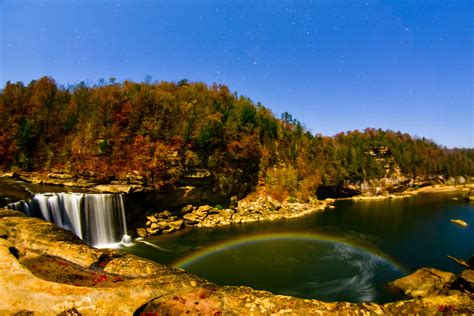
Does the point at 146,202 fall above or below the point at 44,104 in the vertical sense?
below

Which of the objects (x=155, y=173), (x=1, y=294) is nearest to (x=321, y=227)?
(x=155, y=173)

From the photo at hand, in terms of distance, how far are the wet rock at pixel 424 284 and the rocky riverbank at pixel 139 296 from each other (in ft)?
44.7

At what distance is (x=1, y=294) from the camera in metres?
5.52

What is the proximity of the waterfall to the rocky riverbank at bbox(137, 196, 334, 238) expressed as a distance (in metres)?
3.76

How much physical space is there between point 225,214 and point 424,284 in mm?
28377

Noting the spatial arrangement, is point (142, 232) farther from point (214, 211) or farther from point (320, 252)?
point (320, 252)

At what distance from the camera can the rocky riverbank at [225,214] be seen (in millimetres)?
35000

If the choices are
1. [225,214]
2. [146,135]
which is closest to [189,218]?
[225,214]

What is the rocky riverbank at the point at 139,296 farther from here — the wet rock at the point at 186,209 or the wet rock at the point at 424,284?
the wet rock at the point at 186,209

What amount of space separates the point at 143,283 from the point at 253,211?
40.2m

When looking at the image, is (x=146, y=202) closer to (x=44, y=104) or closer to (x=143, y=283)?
(x=44, y=104)

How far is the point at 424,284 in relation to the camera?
56.9 ft

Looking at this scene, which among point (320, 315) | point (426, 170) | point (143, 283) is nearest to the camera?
point (320, 315)

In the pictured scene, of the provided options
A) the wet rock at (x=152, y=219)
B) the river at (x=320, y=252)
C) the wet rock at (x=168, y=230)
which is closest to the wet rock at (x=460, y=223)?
the river at (x=320, y=252)
